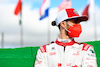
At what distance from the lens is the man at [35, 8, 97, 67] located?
3.04 meters

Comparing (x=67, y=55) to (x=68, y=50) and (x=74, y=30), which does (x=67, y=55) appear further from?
(x=74, y=30)

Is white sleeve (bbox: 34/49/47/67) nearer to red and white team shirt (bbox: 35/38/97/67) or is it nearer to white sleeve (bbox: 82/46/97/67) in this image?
red and white team shirt (bbox: 35/38/97/67)

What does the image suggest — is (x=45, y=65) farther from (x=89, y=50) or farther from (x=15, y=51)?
(x=15, y=51)

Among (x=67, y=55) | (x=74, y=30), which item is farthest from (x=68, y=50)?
(x=74, y=30)

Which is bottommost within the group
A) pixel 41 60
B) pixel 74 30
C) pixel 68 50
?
pixel 41 60

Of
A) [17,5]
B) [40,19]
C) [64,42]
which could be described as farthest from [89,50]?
[17,5]

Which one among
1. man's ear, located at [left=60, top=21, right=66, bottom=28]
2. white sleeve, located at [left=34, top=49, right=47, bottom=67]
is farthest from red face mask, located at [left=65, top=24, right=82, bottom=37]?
white sleeve, located at [left=34, top=49, right=47, bottom=67]

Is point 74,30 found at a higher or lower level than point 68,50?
higher

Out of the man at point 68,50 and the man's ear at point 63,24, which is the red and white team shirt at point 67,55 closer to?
the man at point 68,50

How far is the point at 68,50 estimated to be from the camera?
310 centimetres

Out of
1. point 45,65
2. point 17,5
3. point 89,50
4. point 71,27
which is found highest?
point 17,5

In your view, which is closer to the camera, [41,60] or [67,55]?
[67,55]

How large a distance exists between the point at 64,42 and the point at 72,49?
16 cm

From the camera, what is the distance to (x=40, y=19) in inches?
576
